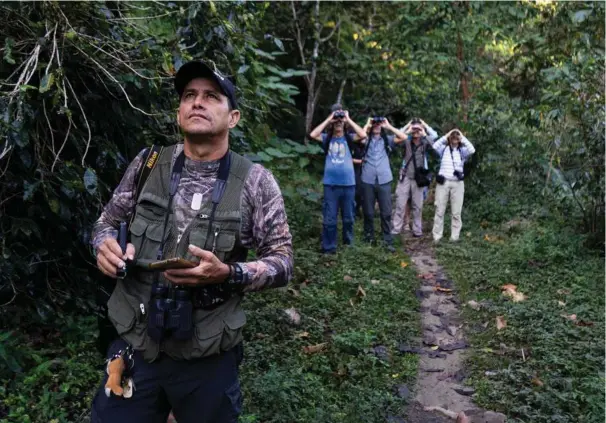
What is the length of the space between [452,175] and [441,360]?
5532 millimetres

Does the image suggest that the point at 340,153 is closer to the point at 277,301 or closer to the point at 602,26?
the point at 277,301

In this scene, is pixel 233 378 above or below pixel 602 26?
below

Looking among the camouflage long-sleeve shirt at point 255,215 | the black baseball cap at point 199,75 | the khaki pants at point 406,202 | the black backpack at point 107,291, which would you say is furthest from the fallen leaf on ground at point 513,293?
the black baseball cap at point 199,75

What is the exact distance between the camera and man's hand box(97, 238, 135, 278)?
98.2 inches

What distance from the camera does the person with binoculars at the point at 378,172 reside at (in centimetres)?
952

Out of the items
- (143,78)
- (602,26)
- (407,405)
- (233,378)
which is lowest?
(407,405)

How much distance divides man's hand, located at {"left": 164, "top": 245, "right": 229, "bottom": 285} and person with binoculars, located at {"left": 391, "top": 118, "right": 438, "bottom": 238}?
8.63 metres

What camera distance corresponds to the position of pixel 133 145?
475cm

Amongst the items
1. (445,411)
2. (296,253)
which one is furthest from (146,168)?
(296,253)

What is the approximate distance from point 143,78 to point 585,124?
22.6 ft

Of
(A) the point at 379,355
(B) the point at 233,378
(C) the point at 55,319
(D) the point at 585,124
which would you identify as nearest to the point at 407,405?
(A) the point at 379,355

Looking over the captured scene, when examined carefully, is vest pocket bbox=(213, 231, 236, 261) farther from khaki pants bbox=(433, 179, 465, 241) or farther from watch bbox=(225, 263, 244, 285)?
khaki pants bbox=(433, 179, 465, 241)

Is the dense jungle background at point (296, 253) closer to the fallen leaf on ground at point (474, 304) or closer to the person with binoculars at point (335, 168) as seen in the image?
the fallen leaf on ground at point (474, 304)

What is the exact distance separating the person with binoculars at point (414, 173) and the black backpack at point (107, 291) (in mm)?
7061
